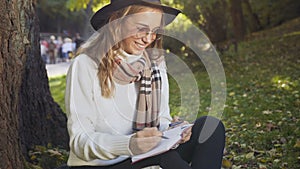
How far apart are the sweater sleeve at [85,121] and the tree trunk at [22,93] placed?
493 mm

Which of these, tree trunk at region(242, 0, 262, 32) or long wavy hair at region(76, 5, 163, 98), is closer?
long wavy hair at region(76, 5, 163, 98)

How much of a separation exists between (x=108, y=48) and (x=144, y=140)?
0.47m

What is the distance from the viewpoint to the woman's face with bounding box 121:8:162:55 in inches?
84.1

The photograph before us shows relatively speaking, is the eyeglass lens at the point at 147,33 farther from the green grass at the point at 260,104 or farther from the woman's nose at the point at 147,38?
the green grass at the point at 260,104

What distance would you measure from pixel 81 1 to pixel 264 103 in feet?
13.3

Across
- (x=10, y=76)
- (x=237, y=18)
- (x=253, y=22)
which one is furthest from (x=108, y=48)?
(x=253, y=22)

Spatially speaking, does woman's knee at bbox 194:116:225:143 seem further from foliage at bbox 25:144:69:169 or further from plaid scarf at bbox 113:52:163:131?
foliage at bbox 25:144:69:169

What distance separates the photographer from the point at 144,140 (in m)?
2.00

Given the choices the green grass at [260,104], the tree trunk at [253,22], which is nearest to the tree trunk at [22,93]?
the green grass at [260,104]

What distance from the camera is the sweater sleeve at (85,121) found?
2029 mm

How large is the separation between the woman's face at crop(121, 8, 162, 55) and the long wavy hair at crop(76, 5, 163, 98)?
2cm

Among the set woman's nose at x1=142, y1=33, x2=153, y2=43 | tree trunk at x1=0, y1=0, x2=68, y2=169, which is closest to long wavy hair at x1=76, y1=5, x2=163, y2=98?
woman's nose at x1=142, y1=33, x2=153, y2=43

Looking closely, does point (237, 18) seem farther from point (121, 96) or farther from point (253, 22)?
point (121, 96)

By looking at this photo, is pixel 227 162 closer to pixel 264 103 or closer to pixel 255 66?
pixel 264 103
